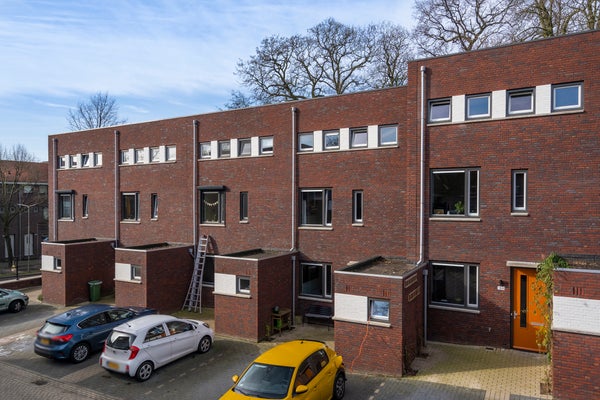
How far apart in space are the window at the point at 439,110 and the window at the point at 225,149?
29.2 feet

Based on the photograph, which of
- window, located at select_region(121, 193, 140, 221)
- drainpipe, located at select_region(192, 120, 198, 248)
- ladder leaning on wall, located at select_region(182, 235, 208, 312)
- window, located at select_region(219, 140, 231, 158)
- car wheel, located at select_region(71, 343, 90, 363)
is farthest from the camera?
window, located at select_region(121, 193, 140, 221)

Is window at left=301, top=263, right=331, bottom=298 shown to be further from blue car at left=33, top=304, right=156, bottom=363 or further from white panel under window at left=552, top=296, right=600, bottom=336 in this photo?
white panel under window at left=552, top=296, right=600, bottom=336

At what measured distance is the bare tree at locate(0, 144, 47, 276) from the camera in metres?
36.4

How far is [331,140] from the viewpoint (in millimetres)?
16125

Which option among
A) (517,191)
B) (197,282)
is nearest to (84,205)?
(197,282)

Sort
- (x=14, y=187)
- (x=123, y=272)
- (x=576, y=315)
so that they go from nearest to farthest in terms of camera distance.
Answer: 1. (x=576, y=315)
2. (x=123, y=272)
3. (x=14, y=187)

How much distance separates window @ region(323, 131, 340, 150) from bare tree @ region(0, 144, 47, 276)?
106 feet

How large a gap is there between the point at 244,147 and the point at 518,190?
10.8m

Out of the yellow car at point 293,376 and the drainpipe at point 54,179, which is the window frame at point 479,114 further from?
the drainpipe at point 54,179

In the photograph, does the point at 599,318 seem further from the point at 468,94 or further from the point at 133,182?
the point at 133,182

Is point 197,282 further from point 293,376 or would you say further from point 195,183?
point 293,376

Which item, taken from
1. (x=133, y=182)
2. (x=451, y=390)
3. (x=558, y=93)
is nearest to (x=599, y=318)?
(x=451, y=390)

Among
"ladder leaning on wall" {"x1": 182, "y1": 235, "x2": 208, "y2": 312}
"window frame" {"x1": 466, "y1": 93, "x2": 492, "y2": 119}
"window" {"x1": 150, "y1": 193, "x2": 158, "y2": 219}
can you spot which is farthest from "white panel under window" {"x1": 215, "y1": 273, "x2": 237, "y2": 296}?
"window frame" {"x1": 466, "y1": 93, "x2": 492, "y2": 119}

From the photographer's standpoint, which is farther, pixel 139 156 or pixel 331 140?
pixel 139 156
